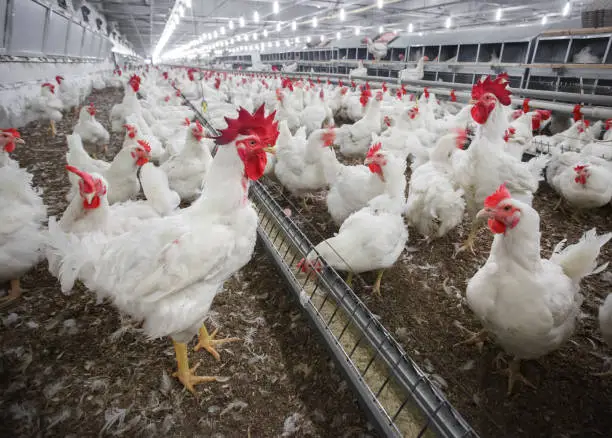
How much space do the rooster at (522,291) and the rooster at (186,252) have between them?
134 cm

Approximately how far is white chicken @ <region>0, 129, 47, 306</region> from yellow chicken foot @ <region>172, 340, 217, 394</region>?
1.34m

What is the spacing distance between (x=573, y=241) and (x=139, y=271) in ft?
13.6

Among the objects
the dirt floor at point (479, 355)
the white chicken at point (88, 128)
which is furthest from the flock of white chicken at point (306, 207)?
the white chicken at point (88, 128)

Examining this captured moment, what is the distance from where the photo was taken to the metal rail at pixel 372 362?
1173mm

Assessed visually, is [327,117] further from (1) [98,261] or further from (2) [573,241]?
(1) [98,261]

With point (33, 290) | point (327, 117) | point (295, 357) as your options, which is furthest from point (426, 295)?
point (327, 117)

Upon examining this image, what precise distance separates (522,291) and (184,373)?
6.52ft

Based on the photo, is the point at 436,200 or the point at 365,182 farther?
the point at 365,182

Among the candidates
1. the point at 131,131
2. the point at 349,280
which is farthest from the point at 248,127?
the point at 131,131

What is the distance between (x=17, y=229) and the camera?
6.84 feet

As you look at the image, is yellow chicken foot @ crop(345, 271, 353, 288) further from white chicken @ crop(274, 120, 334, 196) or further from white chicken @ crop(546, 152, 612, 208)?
white chicken @ crop(546, 152, 612, 208)

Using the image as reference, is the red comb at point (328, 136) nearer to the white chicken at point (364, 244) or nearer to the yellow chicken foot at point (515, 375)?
the white chicken at point (364, 244)

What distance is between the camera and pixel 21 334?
1979 mm

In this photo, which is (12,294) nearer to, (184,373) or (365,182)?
(184,373)
